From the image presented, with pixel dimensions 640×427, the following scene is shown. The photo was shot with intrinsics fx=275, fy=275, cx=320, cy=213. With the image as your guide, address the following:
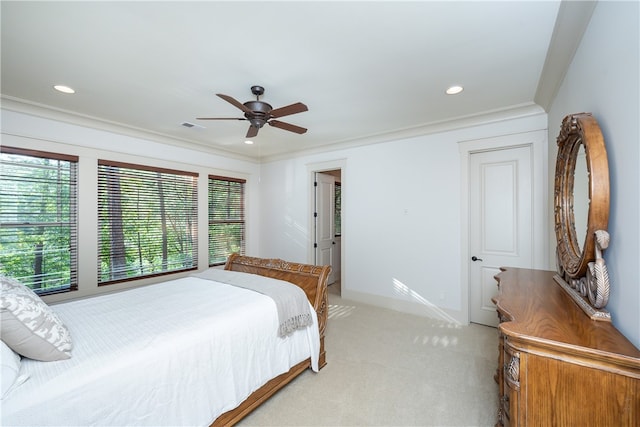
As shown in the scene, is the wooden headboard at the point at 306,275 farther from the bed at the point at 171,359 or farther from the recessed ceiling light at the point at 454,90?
the recessed ceiling light at the point at 454,90

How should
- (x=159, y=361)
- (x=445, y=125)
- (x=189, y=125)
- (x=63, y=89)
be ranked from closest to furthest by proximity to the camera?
(x=159, y=361) → (x=63, y=89) → (x=445, y=125) → (x=189, y=125)

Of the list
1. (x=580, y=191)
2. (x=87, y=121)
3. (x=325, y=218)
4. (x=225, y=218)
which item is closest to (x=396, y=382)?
(x=580, y=191)

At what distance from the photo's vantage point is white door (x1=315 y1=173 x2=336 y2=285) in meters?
5.05

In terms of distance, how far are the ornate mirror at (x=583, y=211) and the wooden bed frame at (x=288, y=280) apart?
172 cm

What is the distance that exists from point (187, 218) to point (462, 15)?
425cm

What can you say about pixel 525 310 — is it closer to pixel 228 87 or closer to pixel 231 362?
pixel 231 362

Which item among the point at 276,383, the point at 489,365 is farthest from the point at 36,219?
the point at 489,365

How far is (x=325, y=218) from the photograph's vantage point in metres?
5.29

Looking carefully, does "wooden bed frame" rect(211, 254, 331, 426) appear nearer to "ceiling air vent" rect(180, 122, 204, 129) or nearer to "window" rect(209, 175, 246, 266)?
"window" rect(209, 175, 246, 266)

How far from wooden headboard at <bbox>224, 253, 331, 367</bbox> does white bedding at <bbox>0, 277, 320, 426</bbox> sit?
0.18 m

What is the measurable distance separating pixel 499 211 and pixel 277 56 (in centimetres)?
300

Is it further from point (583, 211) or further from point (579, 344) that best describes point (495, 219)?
point (579, 344)

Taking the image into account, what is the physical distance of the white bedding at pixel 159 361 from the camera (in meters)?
1.13

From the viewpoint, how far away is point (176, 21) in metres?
1.73
